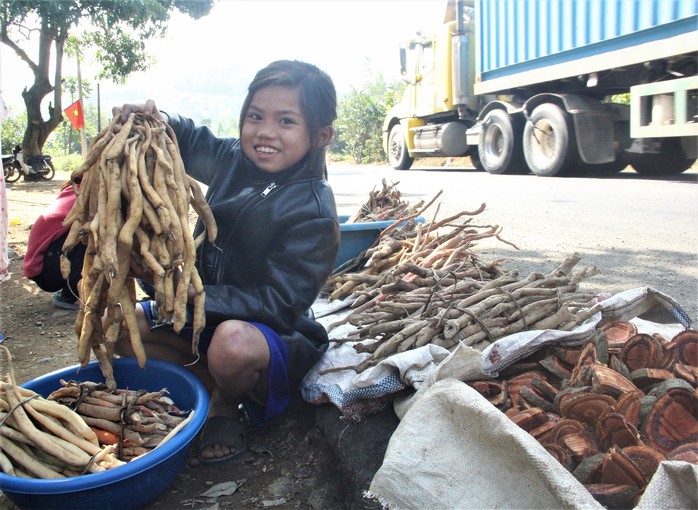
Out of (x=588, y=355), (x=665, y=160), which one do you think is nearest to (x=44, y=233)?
(x=588, y=355)

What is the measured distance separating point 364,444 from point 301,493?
292 mm

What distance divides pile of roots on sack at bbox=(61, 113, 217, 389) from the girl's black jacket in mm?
278

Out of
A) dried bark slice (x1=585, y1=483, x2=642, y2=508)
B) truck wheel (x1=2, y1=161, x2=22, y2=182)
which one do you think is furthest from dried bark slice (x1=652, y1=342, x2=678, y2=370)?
truck wheel (x1=2, y1=161, x2=22, y2=182)

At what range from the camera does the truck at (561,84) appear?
719 cm

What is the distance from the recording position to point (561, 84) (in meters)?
9.68

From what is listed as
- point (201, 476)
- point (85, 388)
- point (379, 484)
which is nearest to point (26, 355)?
point (85, 388)

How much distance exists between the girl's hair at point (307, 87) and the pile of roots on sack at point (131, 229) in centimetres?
50

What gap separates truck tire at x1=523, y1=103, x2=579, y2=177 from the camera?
8.87 metres

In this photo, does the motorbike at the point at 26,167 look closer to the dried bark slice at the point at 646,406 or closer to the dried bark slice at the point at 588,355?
the dried bark slice at the point at 588,355

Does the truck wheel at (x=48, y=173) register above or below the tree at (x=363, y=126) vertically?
below

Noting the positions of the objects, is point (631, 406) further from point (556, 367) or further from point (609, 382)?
point (556, 367)

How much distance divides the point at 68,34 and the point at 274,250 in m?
16.5

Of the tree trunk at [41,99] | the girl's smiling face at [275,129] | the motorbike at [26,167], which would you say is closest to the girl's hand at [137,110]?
the girl's smiling face at [275,129]

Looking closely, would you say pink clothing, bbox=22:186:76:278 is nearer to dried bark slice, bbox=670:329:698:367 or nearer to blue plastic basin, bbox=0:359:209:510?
blue plastic basin, bbox=0:359:209:510
